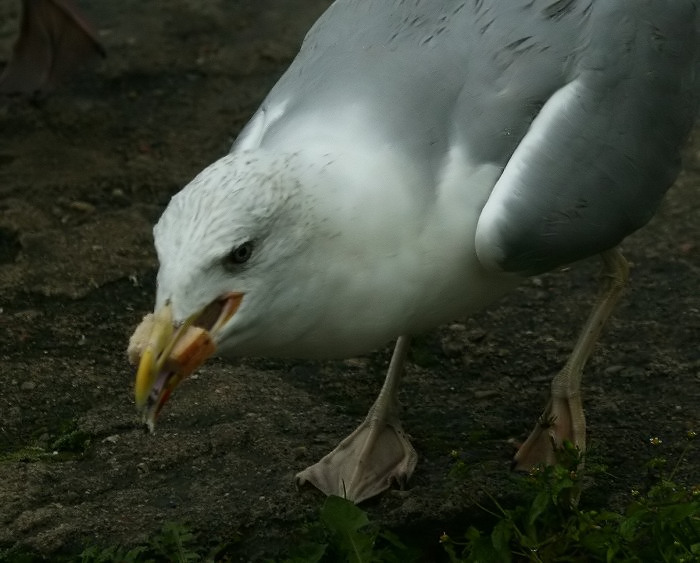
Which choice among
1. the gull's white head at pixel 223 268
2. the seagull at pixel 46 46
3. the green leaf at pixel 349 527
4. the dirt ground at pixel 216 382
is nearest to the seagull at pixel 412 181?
the gull's white head at pixel 223 268

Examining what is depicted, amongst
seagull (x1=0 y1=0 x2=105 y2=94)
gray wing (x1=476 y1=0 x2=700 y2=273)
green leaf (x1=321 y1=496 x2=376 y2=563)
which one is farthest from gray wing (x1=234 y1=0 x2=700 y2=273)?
seagull (x1=0 y1=0 x2=105 y2=94)

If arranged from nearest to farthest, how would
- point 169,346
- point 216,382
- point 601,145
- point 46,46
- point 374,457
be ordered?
point 169,346 < point 601,145 < point 374,457 < point 216,382 < point 46,46

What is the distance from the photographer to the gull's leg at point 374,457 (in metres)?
3.06

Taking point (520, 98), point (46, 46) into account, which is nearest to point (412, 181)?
point (520, 98)

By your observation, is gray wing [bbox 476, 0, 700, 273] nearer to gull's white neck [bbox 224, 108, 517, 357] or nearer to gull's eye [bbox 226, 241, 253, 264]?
gull's white neck [bbox 224, 108, 517, 357]

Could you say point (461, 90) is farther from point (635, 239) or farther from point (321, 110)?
point (635, 239)

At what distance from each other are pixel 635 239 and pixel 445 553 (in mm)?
1674

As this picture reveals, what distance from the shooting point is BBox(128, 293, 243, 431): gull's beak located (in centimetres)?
217

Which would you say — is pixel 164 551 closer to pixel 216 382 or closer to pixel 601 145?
pixel 216 382

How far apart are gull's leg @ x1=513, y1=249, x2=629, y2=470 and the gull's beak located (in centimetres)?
108

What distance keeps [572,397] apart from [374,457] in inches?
20.7

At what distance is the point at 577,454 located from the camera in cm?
271

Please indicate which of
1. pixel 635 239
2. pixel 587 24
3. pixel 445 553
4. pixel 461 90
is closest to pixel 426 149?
pixel 461 90

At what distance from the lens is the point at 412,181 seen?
2.49 metres
